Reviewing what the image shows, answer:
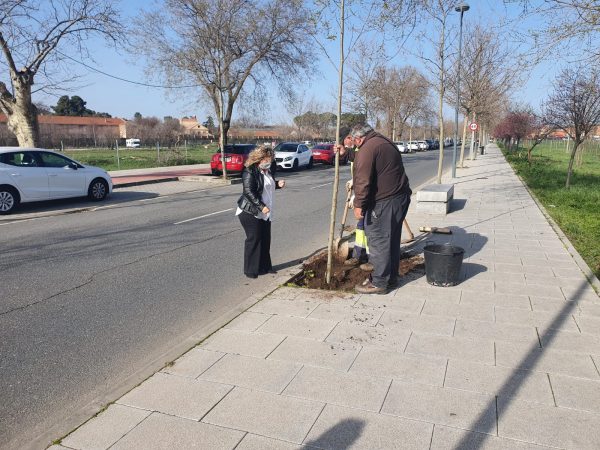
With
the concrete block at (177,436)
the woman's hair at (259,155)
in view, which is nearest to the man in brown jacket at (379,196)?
the woman's hair at (259,155)

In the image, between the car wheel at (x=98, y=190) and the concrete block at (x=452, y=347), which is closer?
the concrete block at (x=452, y=347)

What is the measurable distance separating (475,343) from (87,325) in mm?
3586

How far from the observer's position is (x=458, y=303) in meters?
4.84

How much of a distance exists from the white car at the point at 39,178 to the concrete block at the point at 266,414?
10608 mm

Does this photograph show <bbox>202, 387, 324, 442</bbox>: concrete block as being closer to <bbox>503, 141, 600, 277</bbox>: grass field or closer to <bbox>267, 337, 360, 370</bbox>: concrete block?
<bbox>267, 337, 360, 370</bbox>: concrete block

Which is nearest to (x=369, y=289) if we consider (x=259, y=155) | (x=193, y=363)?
(x=259, y=155)

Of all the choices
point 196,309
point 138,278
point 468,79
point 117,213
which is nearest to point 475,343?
point 196,309

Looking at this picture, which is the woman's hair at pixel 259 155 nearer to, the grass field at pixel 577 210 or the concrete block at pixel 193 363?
the concrete block at pixel 193 363

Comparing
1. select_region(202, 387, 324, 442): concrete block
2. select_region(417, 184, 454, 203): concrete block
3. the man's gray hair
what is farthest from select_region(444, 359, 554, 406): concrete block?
select_region(417, 184, 454, 203): concrete block

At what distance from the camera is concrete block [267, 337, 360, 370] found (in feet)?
11.7

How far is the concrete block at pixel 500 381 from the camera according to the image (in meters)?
3.10

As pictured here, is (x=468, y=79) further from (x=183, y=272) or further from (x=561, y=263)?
(x=183, y=272)

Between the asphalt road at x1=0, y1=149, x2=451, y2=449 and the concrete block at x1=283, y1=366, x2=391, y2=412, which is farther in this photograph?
the asphalt road at x1=0, y1=149, x2=451, y2=449

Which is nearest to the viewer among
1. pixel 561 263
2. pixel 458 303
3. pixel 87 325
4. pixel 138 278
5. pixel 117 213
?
pixel 87 325
